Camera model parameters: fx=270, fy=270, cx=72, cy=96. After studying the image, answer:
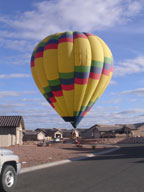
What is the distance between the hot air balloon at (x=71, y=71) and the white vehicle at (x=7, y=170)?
17.2 meters

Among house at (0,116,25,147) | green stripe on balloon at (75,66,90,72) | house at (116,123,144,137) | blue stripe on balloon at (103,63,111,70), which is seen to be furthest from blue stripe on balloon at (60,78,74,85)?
house at (116,123,144,137)

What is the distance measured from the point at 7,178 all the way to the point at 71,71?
18.0m

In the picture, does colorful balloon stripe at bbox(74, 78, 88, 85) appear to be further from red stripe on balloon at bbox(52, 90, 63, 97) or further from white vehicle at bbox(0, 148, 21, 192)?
white vehicle at bbox(0, 148, 21, 192)

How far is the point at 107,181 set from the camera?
10.5m

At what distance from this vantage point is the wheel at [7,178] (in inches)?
344

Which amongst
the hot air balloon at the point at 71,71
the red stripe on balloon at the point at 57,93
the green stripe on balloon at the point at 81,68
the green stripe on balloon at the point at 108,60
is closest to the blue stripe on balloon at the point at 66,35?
the hot air balloon at the point at 71,71

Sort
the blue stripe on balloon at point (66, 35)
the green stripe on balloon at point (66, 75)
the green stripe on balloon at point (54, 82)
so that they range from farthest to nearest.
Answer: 1. the blue stripe on balloon at point (66, 35)
2. the green stripe on balloon at point (54, 82)
3. the green stripe on balloon at point (66, 75)

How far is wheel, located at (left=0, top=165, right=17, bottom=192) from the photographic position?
8.73m

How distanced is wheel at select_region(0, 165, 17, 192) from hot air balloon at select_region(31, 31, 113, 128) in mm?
17517

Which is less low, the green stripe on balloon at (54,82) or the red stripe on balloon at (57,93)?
the green stripe on balloon at (54,82)

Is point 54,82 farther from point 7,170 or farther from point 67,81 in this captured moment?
point 7,170

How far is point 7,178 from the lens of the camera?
903 cm

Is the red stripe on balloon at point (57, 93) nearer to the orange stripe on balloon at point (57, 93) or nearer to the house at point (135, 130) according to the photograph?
the orange stripe on balloon at point (57, 93)

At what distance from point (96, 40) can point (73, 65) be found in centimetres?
401
